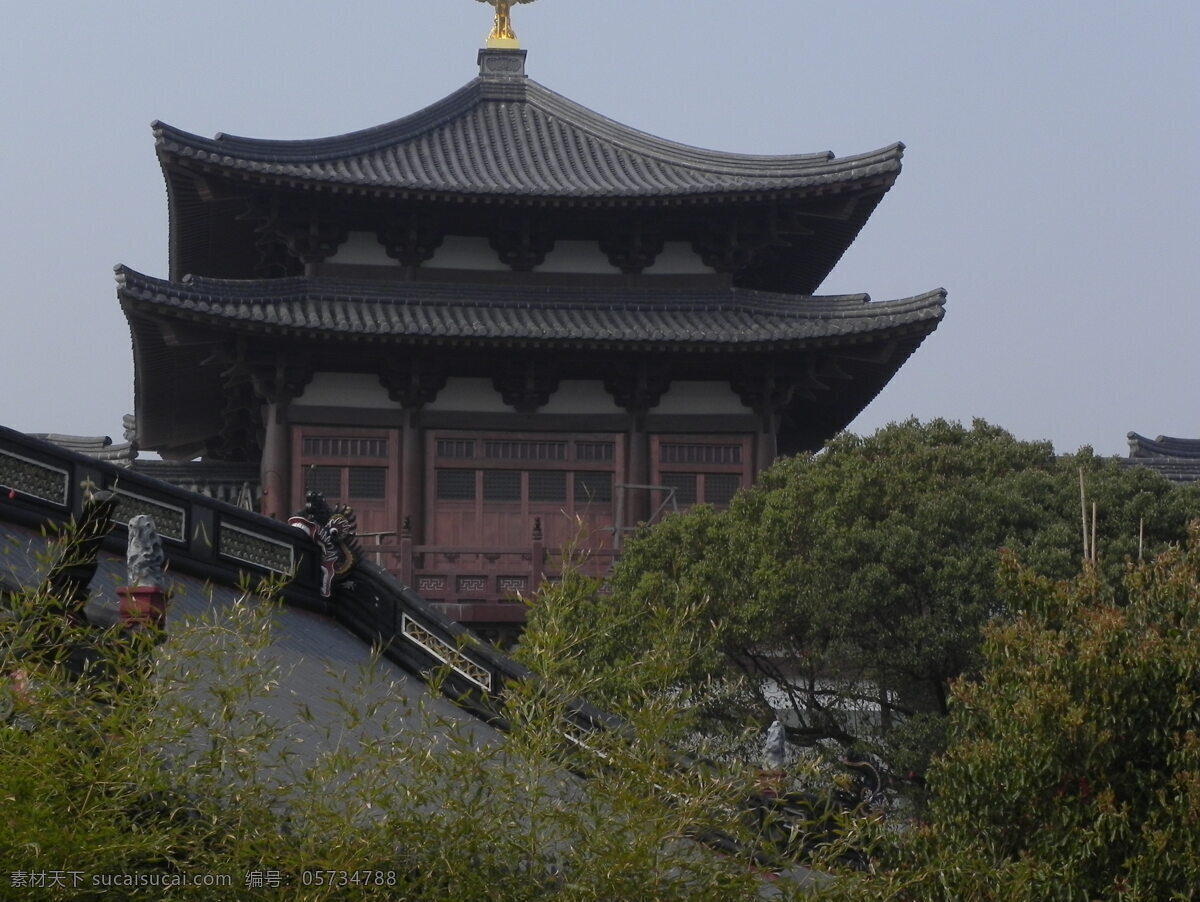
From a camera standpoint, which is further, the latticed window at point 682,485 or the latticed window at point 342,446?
the latticed window at point 682,485

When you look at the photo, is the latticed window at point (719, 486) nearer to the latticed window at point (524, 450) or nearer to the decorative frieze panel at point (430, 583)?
the latticed window at point (524, 450)

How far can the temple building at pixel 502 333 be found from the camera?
78.8 ft

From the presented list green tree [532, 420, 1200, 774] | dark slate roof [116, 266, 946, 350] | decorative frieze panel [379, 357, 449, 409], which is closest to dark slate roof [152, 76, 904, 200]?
dark slate roof [116, 266, 946, 350]

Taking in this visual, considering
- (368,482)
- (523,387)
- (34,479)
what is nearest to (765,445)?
(523,387)

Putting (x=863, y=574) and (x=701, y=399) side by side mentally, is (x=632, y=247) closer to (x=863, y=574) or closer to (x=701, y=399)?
(x=701, y=399)

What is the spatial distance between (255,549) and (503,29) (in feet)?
63.6

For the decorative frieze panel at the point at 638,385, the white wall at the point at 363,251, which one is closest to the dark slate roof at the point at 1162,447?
the decorative frieze panel at the point at 638,385

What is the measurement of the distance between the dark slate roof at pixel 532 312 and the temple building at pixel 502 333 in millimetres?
43

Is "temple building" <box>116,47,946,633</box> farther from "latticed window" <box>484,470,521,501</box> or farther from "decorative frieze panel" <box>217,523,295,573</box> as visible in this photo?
"decorative frieze panel" <box>217,523,295,573</box>

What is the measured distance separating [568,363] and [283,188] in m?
4.81

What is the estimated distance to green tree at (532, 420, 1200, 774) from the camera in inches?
716

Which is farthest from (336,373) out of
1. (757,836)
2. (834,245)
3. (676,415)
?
(757,836)

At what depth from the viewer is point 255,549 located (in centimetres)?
1351

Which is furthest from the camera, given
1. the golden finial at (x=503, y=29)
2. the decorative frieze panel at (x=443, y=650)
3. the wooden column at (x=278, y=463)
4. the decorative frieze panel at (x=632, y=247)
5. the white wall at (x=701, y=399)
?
the golden finial at (x=503, y=29)
